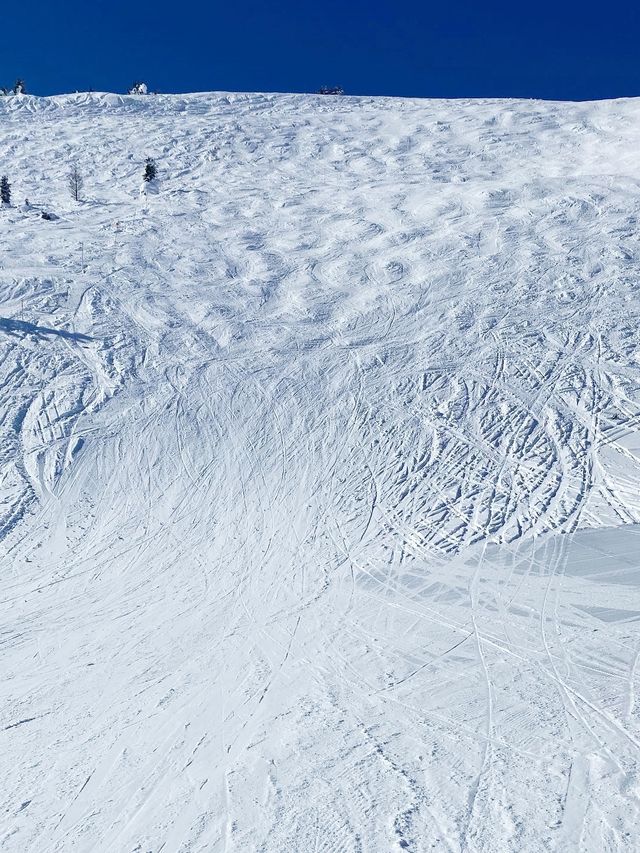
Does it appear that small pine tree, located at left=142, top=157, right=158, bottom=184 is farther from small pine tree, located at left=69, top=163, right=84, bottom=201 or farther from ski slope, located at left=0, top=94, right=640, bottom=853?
ski slope, located at left=0, top=94, right=640, bottom=853

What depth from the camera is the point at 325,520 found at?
12430mm

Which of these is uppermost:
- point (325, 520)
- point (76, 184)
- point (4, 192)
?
point (76, 184)

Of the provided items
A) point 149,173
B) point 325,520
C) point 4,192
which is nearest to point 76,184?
point 4,192

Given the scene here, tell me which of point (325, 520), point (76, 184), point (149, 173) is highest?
point (149, 173)

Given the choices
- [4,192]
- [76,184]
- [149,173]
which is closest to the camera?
[4,192]

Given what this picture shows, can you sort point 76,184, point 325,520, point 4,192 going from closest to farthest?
point 325,520 < point 4,192 < point 76,184

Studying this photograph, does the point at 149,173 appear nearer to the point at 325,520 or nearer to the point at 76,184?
the point at 76,184

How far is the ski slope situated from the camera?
268 inches

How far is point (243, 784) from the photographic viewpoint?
270 inches

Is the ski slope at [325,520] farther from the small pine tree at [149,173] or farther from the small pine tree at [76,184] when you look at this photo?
the small pine tree at [149,173]

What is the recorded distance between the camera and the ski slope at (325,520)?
680 centimetres

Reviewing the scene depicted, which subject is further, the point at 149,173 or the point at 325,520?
the point at 149,173

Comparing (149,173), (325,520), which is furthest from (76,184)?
(325,520)

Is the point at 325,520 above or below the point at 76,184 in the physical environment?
below
